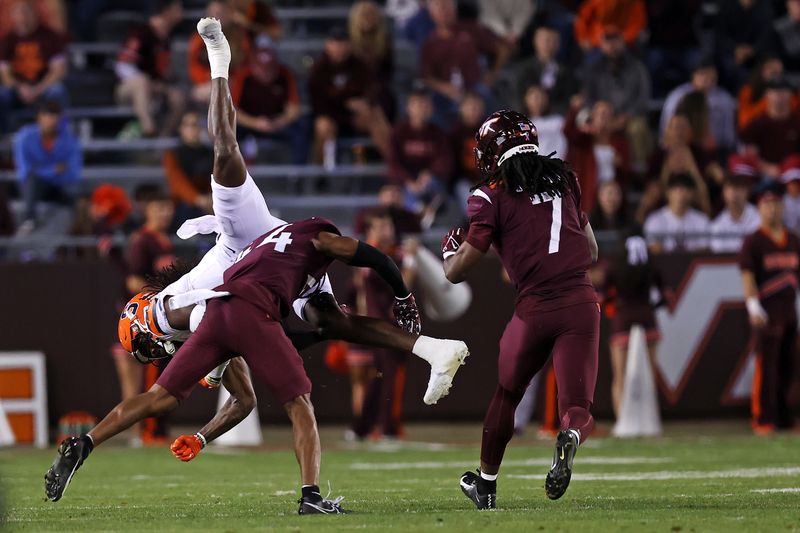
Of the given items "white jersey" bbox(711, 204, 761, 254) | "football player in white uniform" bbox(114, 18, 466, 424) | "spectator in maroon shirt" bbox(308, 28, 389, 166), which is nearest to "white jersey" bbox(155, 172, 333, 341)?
"football player in white uniform" bbox(114, 18, 466, 424)

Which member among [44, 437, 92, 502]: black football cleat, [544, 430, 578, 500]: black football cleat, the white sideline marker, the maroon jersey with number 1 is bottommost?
the white sideline marker

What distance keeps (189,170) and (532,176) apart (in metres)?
8.34

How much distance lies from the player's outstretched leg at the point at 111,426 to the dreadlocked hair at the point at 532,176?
196 centimetres

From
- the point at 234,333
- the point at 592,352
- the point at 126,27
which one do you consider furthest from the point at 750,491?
the point at 126,27

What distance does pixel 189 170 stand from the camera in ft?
50.4

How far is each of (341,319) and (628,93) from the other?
9573mm

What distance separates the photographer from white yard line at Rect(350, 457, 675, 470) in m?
11.3

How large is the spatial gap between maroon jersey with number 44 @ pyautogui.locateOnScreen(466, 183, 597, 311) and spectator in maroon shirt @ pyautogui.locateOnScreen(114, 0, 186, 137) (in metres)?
10.3

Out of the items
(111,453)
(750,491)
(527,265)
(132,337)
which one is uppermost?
(527,265)

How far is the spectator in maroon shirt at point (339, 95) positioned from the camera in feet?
54.9

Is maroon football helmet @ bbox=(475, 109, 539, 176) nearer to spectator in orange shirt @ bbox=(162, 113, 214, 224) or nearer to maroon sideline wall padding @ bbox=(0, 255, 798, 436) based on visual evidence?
maroon sideline wall padding @ bbox=(0, 255, 798, 436)

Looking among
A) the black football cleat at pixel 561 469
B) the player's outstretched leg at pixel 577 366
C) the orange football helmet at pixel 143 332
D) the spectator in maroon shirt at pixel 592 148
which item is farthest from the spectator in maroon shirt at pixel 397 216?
the black football cleat at pixel 561 469

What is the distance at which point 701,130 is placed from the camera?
16453 millimetres

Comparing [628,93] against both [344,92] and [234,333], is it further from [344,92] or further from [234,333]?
[234,333]
